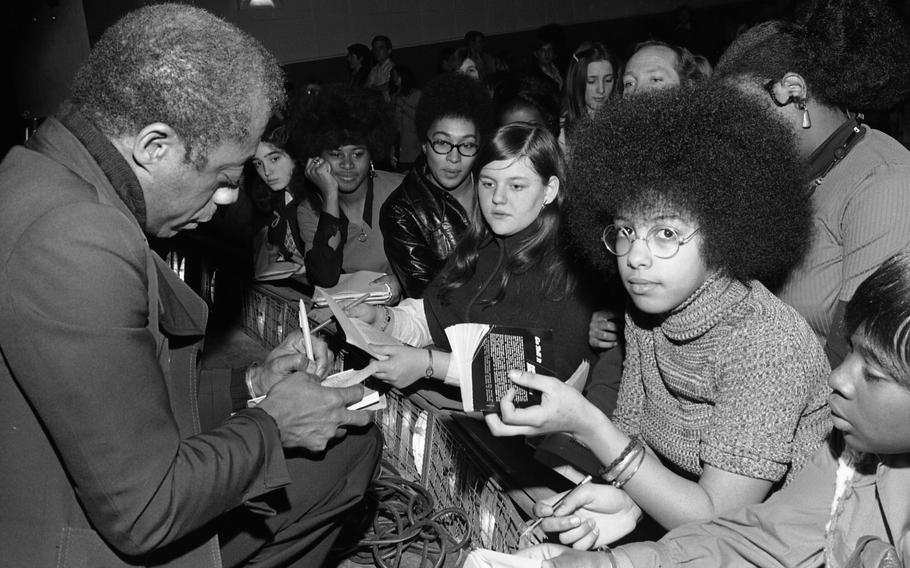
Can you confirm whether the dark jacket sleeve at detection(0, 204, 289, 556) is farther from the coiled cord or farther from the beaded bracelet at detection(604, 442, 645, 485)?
the coiled cord

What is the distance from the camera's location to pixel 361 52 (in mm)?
12148

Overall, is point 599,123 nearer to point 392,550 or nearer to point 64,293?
point 64,293

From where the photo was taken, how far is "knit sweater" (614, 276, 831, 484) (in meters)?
1.89

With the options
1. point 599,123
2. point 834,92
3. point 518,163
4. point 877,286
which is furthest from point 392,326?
point 877,286

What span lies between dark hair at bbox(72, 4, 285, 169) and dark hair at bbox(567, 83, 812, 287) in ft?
3.39

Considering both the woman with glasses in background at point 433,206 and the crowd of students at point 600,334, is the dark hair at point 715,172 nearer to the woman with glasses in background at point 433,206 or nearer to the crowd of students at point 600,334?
the crowd of students at point 600,334

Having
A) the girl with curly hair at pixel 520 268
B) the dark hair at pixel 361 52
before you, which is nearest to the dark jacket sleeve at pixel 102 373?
the girl with curly hair at pixel 520 268

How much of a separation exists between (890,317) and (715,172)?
685mm

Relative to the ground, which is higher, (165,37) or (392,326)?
(165,37)

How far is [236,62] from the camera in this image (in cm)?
188

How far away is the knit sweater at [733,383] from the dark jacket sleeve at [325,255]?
8.31 feet

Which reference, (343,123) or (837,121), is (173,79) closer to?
(837,121)

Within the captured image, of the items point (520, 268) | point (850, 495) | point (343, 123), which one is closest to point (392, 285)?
point (520, 268)

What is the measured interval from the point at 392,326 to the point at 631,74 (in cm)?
189
